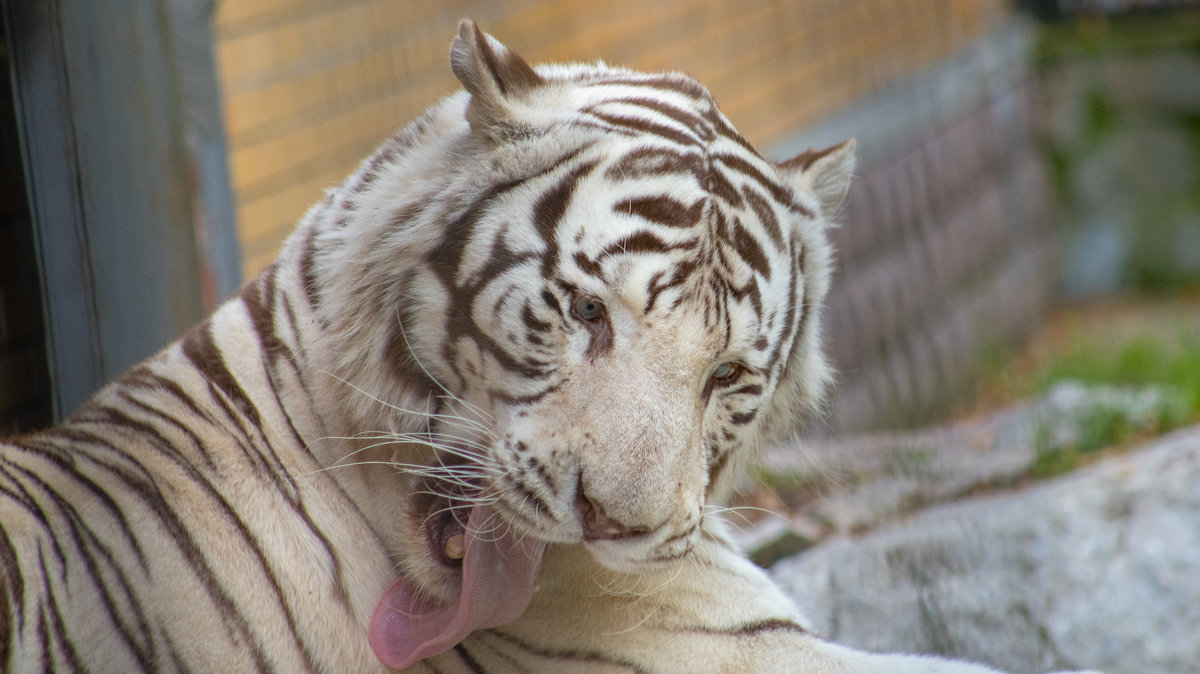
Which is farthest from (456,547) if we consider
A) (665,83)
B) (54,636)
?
(665,83)

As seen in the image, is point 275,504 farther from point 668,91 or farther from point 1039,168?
point 1039,168

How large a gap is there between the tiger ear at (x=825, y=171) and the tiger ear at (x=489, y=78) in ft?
1.51

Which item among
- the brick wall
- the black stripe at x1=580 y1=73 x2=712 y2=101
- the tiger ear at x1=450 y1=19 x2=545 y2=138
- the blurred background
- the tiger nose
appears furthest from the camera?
the brick wall

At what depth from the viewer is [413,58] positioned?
127 inches

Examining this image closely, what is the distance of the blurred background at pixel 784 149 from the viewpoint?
2277 mm

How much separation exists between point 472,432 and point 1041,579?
152cm

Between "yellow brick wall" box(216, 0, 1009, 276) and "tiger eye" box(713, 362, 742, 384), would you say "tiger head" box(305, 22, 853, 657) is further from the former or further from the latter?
"yellow brick wall" box(216, 0, 1009, 276)

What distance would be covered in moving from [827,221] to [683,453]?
23.7 inches

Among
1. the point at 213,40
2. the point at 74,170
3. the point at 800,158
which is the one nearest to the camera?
the point at 800,158

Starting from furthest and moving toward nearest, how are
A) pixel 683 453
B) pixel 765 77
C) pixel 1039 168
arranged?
1. pixel 1039 168
2. pixel 765 77
3. pixel 683 453

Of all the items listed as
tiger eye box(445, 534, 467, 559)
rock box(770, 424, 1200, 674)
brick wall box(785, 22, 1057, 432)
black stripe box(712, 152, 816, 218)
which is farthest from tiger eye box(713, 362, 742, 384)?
brick wall box(785, 22, 1057, 432)

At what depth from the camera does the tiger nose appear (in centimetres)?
142

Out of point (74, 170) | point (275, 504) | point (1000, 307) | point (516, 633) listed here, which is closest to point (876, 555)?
point (516, 633)

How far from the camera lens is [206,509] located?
5.27 ft
